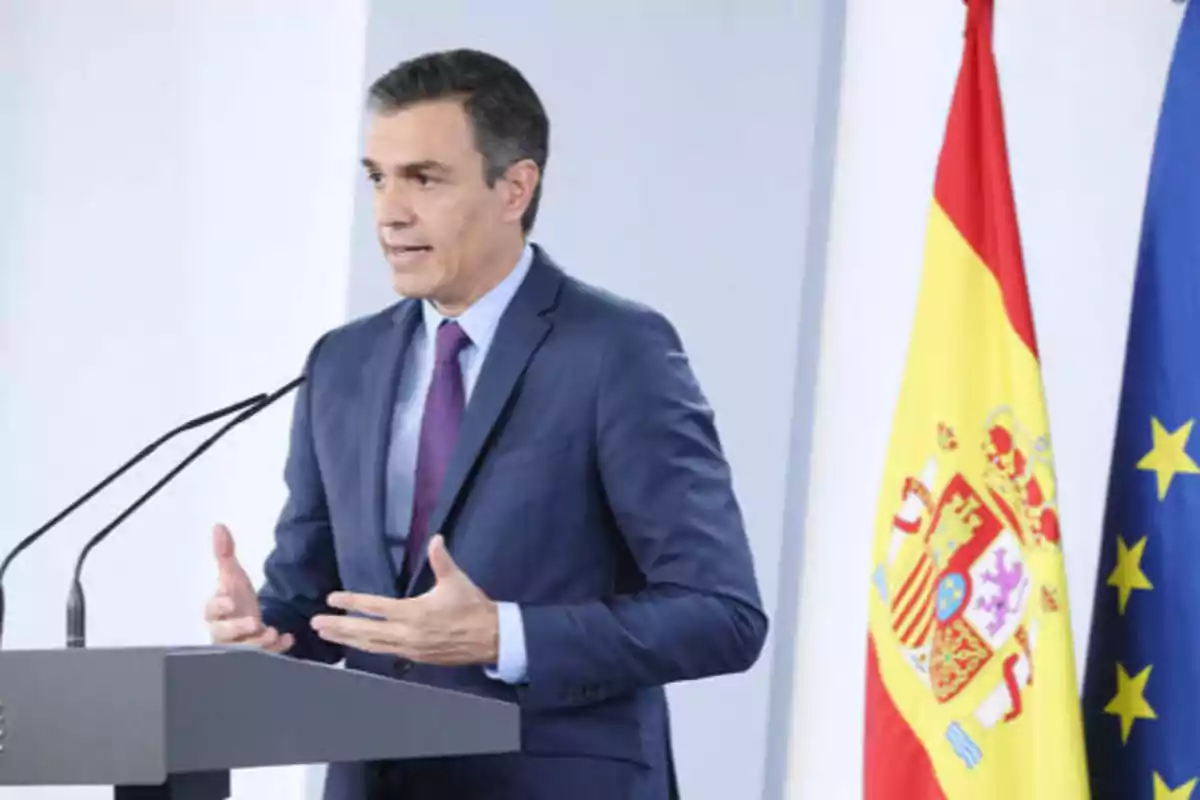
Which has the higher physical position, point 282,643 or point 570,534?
point 570,534

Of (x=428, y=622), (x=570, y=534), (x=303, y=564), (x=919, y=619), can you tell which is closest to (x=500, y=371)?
(x=570, y=534)

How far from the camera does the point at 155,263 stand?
3.21 metres

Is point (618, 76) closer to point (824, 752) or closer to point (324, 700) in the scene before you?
point (824, 752)

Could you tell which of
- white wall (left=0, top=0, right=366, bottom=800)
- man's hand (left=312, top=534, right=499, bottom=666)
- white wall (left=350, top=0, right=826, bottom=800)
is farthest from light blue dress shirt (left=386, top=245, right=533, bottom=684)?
white wall (left=0, top=0, right=366, bottom=800)

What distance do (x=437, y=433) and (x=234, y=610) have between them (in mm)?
409

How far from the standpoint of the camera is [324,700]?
128 cm

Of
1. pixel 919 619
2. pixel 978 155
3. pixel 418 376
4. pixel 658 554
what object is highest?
pixel 978 155

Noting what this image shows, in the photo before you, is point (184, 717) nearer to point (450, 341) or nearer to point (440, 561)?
point (440, 561)

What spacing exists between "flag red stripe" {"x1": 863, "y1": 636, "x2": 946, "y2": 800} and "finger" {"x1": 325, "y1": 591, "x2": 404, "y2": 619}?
1.00 m

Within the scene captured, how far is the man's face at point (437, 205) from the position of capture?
2.23m

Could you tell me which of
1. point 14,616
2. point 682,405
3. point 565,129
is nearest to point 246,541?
point 14,616

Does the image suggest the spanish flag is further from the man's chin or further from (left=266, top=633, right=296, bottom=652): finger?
(left=266, top=633, right=296, bottom=652): finger

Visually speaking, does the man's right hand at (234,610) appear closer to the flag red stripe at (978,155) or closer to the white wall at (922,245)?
the flag red stripe at (978,155)

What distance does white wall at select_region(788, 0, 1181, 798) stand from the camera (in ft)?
8.71
